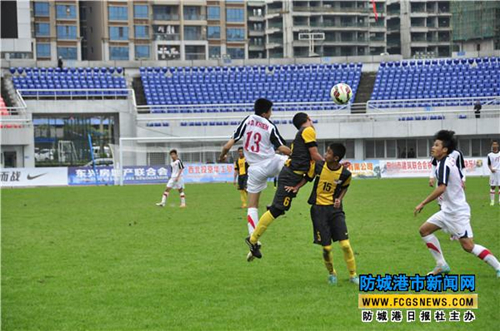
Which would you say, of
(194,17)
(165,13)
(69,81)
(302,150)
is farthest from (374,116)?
(165,13)

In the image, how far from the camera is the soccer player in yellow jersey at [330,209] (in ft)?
36.3

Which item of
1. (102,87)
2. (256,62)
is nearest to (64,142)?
(102,87)

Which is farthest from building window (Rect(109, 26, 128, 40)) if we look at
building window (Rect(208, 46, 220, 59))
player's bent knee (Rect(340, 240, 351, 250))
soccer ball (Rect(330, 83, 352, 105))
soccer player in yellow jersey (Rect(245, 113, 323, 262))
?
player's bent knee (Rect(340, 240, 351, 250))

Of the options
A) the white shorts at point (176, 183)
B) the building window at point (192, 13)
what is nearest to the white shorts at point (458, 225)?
the white shorts at point (176, 183)

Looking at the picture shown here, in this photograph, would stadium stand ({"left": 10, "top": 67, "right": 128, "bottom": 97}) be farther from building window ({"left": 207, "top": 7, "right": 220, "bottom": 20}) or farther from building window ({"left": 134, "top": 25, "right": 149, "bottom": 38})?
building window ({"left": 207, "top": 7, "right": 220, "bottom": 20})

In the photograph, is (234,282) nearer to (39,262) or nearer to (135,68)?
(39,262)

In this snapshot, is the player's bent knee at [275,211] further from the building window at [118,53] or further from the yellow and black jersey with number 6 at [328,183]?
the building window at [118,53]

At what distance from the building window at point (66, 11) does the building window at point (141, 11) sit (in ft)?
25.3

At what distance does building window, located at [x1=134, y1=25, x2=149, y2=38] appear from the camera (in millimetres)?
100688

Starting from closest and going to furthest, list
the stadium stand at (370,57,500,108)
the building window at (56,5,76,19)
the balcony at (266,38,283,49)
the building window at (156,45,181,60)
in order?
the stadium stand at (370,57,500,108) → the building window at (156,45,181,60) → the building window at (56,5,76,19) → the balcony at (266,38,283,49)

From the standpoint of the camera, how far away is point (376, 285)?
10.3 meters

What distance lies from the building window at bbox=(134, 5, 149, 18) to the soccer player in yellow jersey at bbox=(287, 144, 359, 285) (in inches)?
3627

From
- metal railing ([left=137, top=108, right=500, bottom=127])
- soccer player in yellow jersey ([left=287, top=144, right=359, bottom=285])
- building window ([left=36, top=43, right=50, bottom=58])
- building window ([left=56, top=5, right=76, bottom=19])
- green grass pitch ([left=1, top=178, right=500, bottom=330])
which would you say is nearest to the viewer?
green grass pitch ([left=1, top=178, right=500, bottom=330])

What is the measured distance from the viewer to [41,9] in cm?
9962
